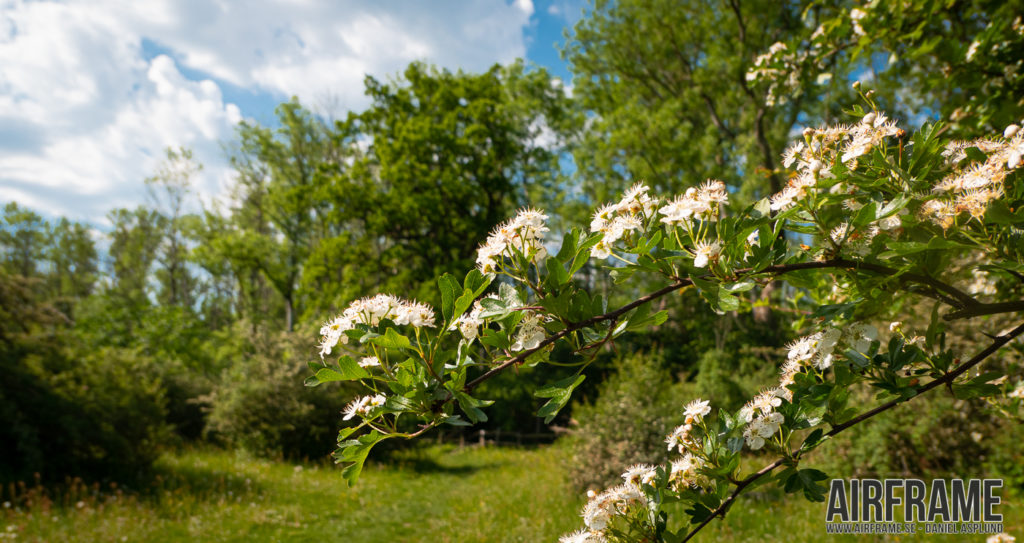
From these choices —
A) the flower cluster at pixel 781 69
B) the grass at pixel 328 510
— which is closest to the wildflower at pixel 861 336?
the flower cluster at pixel 781 69

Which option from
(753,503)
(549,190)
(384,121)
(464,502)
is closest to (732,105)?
(549,190)

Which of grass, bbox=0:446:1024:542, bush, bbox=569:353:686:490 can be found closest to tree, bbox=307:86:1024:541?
grass, bbox=0:446:1024:542

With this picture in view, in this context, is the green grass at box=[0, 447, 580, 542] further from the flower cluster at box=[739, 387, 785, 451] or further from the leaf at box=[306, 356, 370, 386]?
the leaf at box=[306, 356, 370, 386]

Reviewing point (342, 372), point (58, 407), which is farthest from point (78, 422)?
point (342, 372)

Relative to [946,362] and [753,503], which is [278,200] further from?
[946,362]

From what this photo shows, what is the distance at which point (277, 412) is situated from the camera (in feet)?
36.4

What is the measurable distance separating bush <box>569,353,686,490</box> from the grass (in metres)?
0.50

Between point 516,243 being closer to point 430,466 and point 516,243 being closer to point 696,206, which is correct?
point 696,206

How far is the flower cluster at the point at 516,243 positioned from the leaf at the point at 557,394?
11.1 inches

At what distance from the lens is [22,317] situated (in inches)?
295

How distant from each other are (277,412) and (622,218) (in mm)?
11607

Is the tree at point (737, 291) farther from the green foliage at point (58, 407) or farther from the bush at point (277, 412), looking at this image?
the bush at point (277, 412)

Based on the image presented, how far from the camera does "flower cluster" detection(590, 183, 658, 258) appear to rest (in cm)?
117

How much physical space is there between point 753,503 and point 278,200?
17.1 meters
